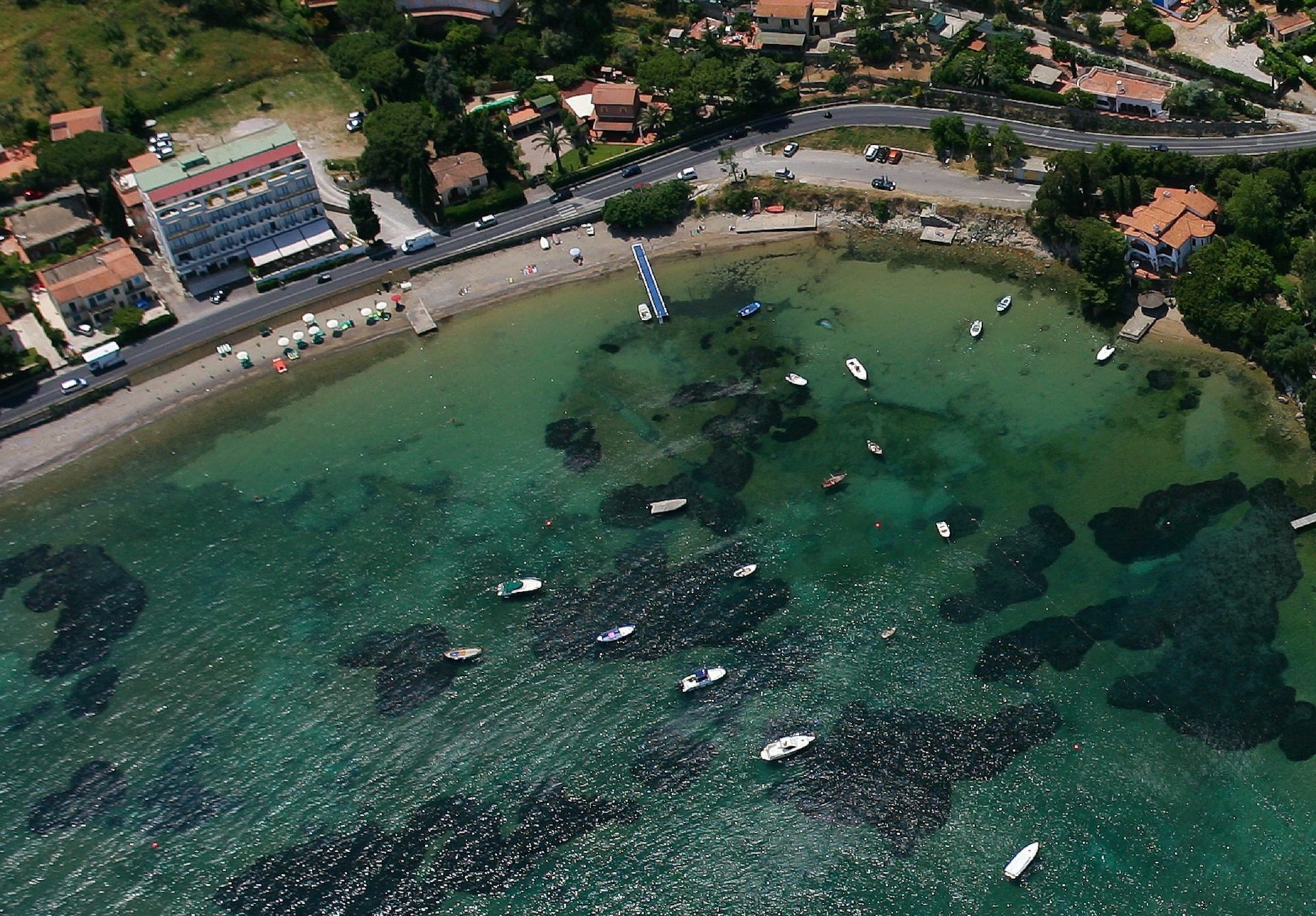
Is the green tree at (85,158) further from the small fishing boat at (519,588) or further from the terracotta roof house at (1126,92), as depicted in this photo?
the terracotta roof house at (1126,92)

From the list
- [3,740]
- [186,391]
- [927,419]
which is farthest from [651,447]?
[3,740]

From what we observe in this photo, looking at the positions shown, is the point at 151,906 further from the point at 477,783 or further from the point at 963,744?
the point at 963,744

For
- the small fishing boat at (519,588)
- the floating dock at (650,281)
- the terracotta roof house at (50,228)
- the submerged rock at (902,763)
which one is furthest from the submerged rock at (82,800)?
the terracotta roof house at (50,228)

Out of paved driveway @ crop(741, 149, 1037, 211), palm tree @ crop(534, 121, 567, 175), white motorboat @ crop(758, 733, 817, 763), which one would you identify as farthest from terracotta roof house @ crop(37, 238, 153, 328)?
white motorboat @ crop(758, 733, 817, 763)

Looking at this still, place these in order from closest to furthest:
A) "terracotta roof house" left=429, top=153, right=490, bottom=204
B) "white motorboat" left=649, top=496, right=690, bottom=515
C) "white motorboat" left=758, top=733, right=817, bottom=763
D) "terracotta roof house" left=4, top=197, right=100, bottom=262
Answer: "white motorboat" left=758, top=733, right=817, bottom=763 → "white motorboat" left=649, top=496, right=690, bottom=515 → "terracotta roof house" left=4, top=197, right=100, bottom=262 → "terracotta roof house" left=429, top=153, right=490, bottom=204

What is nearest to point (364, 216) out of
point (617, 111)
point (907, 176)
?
point (617, 111)

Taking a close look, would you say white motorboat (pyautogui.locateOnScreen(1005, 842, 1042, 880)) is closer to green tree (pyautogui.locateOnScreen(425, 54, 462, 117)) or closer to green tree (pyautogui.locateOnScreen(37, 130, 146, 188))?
green tree (pyautogui.locateOnScreen(425, 54, 462, 117))
